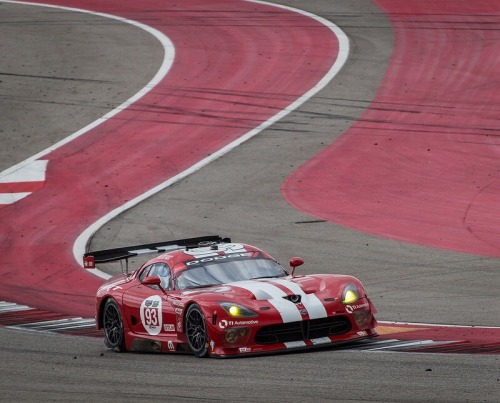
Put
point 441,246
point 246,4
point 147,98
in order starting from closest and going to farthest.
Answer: point 441,246 < point 147,98 < point 246,4


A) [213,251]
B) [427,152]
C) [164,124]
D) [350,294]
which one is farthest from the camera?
[164,124]

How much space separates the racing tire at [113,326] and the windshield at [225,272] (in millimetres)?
1199

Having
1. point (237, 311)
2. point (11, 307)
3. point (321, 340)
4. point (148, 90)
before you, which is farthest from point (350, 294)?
point (148, 90)

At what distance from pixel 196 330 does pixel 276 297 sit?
0.94 m

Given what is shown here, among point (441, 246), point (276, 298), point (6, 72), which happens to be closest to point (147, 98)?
point (6, 72)

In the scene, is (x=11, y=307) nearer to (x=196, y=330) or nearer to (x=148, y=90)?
(x=196, y=330)

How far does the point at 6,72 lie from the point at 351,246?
1930 centimetres

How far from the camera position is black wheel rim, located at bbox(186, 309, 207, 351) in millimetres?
13328

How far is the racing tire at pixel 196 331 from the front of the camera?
13.3m

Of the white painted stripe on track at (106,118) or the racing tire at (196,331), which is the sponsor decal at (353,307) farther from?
the white painted stripe on track at (106,118)

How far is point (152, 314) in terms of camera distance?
47.1 feet

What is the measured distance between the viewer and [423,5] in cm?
4262

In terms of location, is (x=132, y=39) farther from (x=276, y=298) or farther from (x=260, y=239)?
(x=276, y=298)

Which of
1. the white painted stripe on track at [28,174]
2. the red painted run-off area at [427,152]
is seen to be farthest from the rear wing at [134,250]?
the white painted stripe on track at [28,174]
